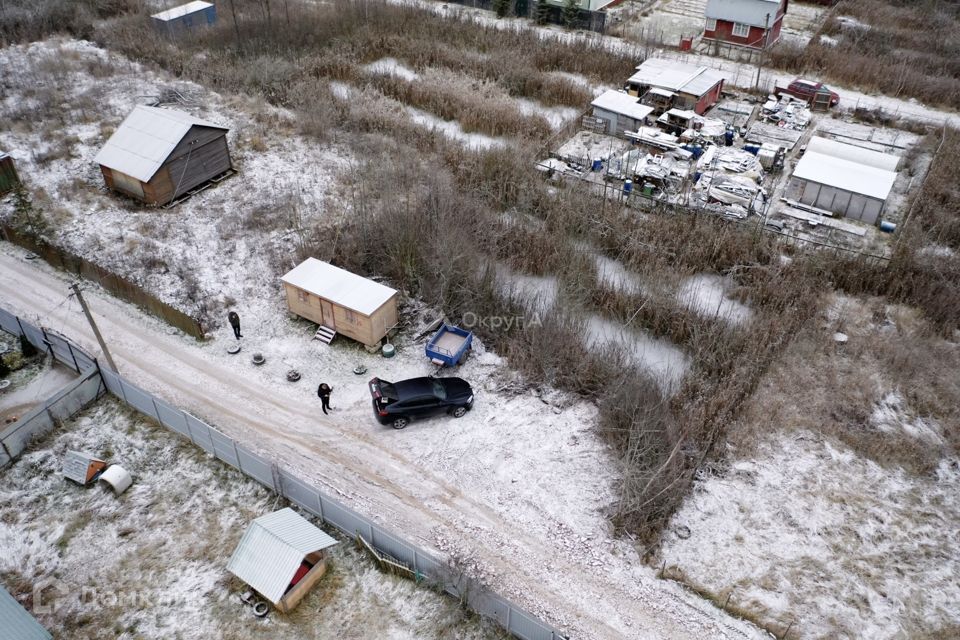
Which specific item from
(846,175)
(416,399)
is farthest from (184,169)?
(846,175)

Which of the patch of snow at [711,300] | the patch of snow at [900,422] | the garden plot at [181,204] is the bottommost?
the patch of snow at [900,422]

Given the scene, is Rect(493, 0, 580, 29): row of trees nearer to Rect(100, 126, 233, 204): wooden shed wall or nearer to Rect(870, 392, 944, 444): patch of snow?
Rect(100, 126, 233, 204): wooden shed wall

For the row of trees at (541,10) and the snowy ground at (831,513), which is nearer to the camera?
the snowy ground at (831,513)

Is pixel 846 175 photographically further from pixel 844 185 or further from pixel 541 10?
pixel 541 10

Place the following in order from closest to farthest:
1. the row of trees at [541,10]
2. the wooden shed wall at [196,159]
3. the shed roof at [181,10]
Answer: the wooden shed wall at [196,159] → the shed roof at [181,10] → the row of trees at [541,10]

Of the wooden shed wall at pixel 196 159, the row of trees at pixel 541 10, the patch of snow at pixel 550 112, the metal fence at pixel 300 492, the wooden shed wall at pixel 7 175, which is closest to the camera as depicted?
the metal fence at pixel 300 492

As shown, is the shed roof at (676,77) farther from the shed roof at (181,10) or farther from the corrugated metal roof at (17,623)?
the corrugated metal roof at (17,623)

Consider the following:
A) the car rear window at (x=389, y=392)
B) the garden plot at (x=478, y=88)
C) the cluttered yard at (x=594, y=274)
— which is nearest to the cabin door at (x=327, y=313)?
the cluttered yard at (x=594, y=274)

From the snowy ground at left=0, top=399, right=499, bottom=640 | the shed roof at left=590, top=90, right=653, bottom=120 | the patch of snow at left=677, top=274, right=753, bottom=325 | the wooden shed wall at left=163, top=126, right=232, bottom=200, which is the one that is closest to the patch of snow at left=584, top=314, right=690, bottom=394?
the patch of snow at left=677, top=274, right=753, bottom=325
